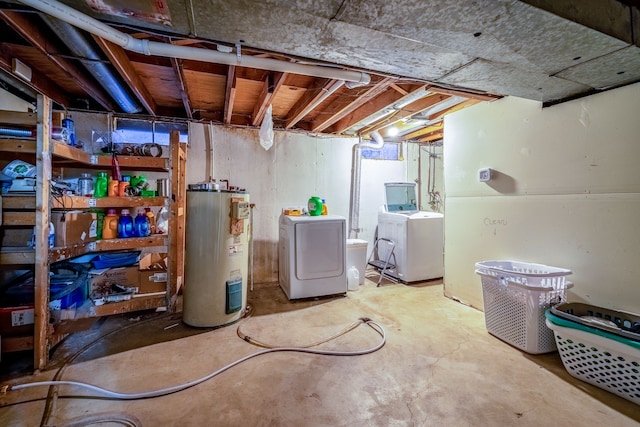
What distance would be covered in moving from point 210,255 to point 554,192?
2.90 meters

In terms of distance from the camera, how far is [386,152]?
4.65m

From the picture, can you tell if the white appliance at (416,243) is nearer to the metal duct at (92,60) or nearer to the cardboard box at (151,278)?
the cardboard box at (151,278)

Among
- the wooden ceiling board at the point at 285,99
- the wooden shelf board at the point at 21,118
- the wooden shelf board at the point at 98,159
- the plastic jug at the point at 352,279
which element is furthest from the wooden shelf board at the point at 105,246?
the plastic jug at the point at 352,279

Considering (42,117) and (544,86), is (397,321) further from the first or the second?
(42,117)

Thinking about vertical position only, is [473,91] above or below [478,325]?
above

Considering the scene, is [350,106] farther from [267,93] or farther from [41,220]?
[41,220]

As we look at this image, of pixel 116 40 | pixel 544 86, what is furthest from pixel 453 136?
pixel 116 40

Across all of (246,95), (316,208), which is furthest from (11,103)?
(316,208)

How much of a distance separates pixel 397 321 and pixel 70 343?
2727mm

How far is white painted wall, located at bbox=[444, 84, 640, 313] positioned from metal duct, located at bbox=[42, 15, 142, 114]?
11.1 ft

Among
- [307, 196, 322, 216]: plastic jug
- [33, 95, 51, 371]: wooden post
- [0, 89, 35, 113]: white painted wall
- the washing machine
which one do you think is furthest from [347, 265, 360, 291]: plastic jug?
[0, 89, 35, 113]: white painted wall

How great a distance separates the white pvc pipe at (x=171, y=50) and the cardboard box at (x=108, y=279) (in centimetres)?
187

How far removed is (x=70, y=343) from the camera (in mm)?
2191

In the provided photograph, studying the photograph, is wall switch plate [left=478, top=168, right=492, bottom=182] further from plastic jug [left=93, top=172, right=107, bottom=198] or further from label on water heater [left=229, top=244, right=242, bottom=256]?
plastic jug [left=93, top=172, right=107, bottom=198]
